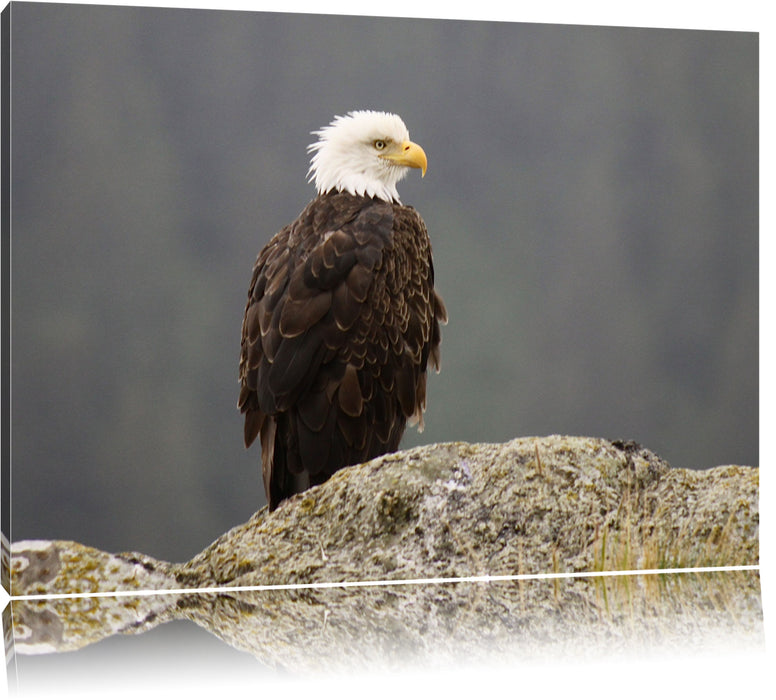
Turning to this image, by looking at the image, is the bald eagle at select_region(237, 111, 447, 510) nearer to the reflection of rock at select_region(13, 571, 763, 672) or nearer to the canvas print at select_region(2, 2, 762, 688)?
the canvas print at select_region(2, 2, 762, 688)

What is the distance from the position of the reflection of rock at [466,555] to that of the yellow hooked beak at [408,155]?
4.99 ft

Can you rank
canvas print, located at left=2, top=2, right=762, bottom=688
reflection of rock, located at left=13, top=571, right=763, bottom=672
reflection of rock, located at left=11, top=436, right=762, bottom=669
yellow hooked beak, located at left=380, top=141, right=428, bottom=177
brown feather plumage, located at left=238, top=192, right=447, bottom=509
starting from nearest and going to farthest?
reflection of rock, located at left=13, top=571, right=763, bottom=672 → reflection of rock, located at left=11, top=436, right=762, bottom=669 → canvas print, located at left=2, top=2, right=762, bottom=688 → brown feather plumage, located at left=238, top=192, right=447, bottom=509 → yellow hooked beak, located at left=380, top=141, right=428, bottom=177

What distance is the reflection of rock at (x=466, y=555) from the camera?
5.65 m

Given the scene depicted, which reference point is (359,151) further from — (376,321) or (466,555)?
(466,555)

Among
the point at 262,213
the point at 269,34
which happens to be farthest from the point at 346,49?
the point at 262,213

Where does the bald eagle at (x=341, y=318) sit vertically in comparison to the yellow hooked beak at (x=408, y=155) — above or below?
below

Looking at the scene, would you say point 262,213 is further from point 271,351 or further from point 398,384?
point 398,384

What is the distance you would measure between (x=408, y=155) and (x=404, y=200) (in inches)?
10.9

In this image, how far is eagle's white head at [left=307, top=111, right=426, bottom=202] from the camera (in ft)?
21.5

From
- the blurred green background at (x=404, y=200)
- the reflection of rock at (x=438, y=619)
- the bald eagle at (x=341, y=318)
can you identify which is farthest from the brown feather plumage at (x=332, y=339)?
the reflection of rock at (x=438, y=619)

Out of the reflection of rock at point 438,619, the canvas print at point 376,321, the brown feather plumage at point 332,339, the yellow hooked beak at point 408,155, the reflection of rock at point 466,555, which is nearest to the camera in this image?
the reflection of rock at point 438,619

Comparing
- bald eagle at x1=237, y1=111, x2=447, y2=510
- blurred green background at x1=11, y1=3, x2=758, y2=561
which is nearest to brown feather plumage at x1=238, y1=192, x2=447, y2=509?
bald eagle at x1=237, y1=111, x2=447, y2=510

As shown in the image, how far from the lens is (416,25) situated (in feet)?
21.9

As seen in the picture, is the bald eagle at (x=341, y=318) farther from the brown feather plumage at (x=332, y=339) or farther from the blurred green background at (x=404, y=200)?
the blurred green background at (x=404, y=200)
